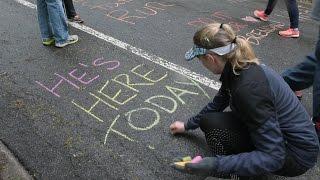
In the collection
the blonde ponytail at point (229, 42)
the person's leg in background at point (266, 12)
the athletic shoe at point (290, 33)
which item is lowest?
the athletic shoe at point (290, 33)

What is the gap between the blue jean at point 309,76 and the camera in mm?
3086

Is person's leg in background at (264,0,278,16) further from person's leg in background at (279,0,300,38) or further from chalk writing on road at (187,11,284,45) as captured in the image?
person's leg in background at (279,0,300,38)

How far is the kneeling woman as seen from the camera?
2.17m

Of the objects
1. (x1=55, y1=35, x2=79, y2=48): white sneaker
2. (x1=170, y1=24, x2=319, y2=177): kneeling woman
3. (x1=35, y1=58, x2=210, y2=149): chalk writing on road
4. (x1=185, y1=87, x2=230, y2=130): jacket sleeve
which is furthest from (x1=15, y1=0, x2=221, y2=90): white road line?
(x1=170, y1=24, x2=319, y2=177): kneeling woman

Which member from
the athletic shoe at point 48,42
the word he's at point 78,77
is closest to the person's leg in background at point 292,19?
the word he's at point 78,77

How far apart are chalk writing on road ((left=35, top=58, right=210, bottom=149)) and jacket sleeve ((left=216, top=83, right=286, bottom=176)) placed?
899mm

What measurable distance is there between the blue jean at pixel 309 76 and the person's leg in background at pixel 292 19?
1.89 m

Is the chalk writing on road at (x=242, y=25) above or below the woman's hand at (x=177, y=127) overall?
below

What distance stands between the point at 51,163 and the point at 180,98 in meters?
1.29

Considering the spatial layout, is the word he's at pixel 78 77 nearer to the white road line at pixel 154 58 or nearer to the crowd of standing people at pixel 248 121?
the white road line at pixel 154 58

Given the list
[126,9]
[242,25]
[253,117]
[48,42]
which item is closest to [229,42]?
[253,117]

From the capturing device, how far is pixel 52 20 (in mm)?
4672

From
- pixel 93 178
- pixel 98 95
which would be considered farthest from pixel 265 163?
pixel 98 95

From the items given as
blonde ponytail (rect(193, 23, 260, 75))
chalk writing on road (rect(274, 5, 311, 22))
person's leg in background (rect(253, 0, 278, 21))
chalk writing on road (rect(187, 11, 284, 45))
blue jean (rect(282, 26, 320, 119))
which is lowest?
chalk writing on road (rect(274, 5, 311, 22))
